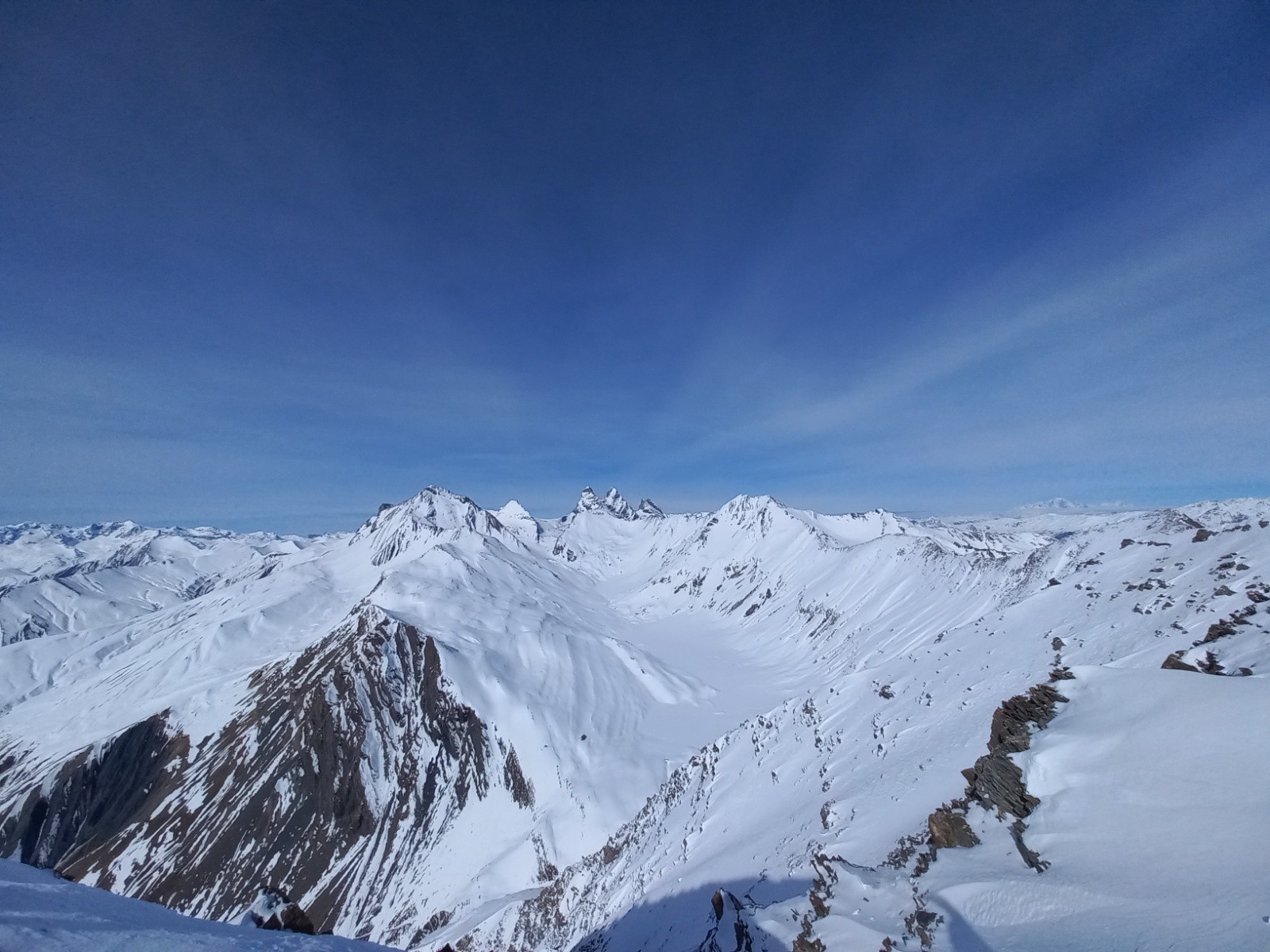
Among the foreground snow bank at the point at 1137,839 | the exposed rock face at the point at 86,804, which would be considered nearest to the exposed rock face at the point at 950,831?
the foreground snow bank at the point at 1137,839

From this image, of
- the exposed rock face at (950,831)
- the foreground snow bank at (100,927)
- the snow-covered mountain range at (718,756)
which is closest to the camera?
the foreground snow bank at (100,927)

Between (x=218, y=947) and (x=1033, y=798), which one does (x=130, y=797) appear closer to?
(x=218, y=947)

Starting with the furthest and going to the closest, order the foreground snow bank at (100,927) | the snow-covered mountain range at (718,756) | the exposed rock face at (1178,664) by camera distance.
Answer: the exposed rock face at (1178,664), the snow-covered mountain range at (718,756), the foreground snow bank at (100,927)

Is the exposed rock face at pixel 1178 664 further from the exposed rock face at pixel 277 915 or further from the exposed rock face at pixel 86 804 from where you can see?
the exposed rock face at pixel 86 804

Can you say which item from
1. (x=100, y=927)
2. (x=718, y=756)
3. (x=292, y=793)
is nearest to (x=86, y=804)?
(x=292, y=793)

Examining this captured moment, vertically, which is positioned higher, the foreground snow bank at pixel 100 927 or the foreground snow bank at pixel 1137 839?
the foreground snow bank at pixel 100 927

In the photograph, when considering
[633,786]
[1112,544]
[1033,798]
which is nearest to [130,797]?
[633,786]

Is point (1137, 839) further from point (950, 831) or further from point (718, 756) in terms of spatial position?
point (718, 756)
